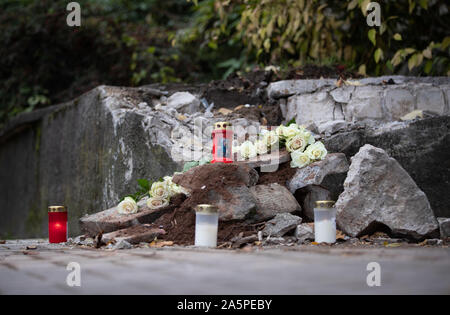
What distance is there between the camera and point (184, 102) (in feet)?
18.4

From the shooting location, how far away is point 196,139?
5004mm

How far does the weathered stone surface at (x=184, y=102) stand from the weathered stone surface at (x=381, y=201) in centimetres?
265

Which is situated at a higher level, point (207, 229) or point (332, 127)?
point (332, 127)

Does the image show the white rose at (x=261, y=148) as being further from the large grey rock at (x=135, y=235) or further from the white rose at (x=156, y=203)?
the large grey rock at (x=135, y=235)

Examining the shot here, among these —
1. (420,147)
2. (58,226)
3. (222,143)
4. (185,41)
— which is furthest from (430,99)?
(185,41)

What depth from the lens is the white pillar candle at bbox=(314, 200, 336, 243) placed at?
3.02 metres

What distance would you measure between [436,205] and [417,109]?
4.62 feet

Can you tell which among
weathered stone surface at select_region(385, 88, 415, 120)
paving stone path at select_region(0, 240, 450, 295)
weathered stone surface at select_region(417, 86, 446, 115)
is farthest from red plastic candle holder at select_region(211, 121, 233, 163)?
weathered stone surface at select_region(417, 86, 446, 115)

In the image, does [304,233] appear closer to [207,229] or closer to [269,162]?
[207,229]

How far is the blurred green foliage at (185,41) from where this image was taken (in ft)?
22.1

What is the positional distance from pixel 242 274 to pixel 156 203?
1.97 meters

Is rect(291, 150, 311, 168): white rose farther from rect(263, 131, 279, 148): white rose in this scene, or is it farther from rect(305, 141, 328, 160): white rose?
rect(263, 131, 279, 148): white rose

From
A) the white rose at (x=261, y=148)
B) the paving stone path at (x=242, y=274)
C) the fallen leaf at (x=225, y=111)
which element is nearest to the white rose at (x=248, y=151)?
the white rose at (x=261, y=148)
